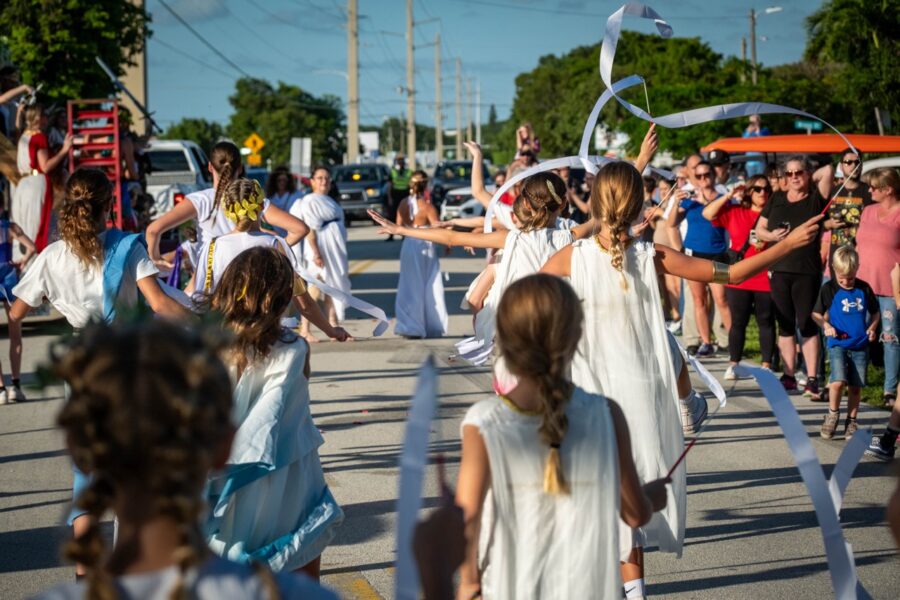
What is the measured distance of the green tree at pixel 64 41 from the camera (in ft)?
79.3

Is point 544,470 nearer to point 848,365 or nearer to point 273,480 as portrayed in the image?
point 273,480

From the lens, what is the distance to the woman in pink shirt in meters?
9.23

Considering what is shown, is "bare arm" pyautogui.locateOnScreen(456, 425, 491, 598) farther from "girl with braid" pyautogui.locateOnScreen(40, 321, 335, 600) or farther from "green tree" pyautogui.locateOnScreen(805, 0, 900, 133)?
"green tree" pyautogui.locateOnScreen(805, 0, 900, 133)

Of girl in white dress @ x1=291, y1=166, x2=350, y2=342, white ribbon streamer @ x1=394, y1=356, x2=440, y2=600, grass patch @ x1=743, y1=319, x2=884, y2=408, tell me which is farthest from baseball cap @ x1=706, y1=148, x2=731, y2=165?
white ribbon streamer @ x1=394, y1=356, x2=440, y2=600

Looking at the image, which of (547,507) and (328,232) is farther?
(328,232)

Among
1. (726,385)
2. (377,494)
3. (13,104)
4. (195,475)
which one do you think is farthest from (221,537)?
(13,104)

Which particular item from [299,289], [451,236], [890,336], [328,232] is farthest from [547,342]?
[328,232]

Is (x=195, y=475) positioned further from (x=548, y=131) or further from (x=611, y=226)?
(x=548, y=131)

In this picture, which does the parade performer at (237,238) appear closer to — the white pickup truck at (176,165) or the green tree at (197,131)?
the white pickup truck at (176,165)

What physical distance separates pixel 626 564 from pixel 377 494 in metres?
2.73

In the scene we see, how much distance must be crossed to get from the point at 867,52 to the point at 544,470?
28.1 m

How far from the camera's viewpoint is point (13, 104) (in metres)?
14.9

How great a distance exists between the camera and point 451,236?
6.24m

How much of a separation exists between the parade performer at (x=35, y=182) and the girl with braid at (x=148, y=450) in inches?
413
